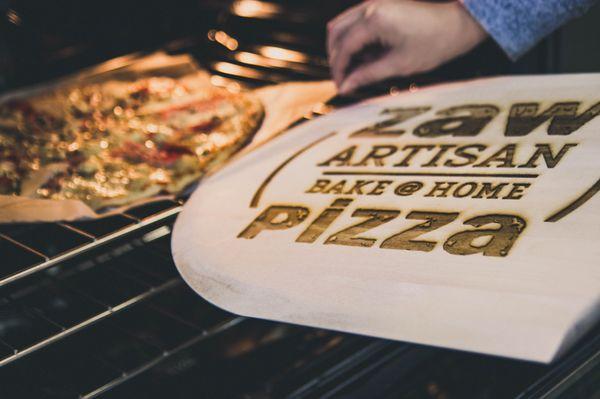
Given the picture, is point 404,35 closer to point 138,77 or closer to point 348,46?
point 348,46

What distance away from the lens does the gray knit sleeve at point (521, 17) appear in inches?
43.3

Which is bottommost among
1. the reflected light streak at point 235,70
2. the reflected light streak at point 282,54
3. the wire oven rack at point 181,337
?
the wire oven rack at point 181,337

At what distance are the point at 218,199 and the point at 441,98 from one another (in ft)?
1.60

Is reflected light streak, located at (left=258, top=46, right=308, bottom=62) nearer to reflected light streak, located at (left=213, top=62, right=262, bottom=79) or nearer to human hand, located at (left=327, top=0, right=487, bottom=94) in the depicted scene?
reflected light streak, located at (left=213, top=62, right=262, bottom=79)

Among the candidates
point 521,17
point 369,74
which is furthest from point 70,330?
point 521,17

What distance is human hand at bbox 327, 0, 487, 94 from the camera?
1208 millimetres

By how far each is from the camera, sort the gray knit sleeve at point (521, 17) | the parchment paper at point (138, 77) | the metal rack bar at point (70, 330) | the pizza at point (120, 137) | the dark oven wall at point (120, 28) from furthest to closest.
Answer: the dark oven wall at point (120, 28), the pizza at point (120, 137), the parchment paper at point (138, 77), the gray knit sleeve at point (521, 17), the metal rack bar at point (70, 330)

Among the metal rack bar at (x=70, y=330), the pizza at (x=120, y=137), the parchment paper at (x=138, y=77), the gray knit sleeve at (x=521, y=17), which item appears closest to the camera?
the metal rack bar at (x=70, y=330)

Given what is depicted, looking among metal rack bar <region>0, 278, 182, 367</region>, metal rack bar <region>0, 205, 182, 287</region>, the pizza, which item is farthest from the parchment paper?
metal rack bar <region>0, 278, 182, 367</region>

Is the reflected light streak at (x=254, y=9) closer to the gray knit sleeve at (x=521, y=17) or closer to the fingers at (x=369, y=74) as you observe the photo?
the fingers at (x=369, y=74)

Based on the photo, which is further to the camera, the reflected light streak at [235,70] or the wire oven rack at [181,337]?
the reflected light streak at [235,70]

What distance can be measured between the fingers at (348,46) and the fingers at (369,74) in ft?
0.08

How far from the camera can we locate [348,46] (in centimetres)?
130

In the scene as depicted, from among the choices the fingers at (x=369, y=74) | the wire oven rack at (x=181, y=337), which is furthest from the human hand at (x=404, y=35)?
the wire oven rack at (x=181, y=337)
